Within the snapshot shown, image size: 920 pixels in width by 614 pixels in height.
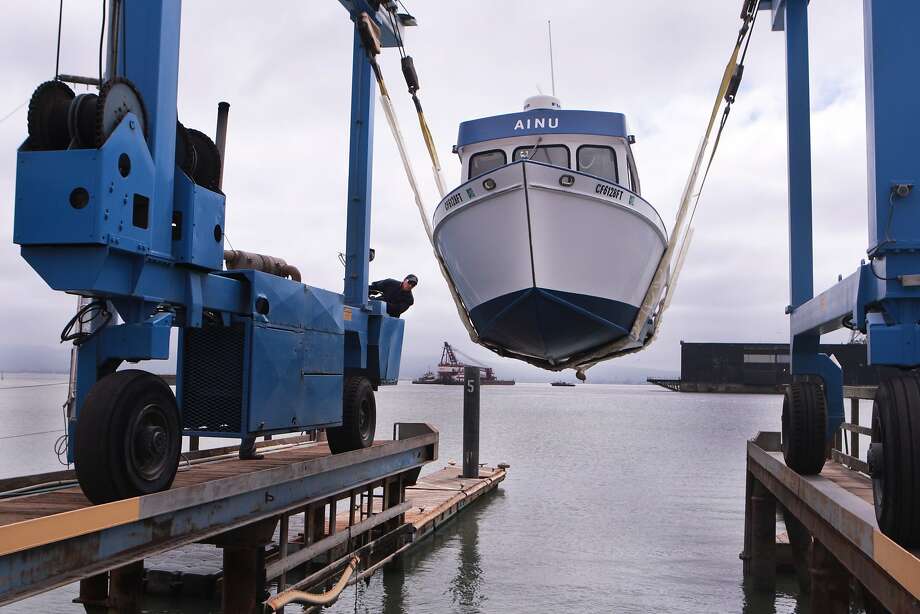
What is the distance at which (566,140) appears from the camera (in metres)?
12.0

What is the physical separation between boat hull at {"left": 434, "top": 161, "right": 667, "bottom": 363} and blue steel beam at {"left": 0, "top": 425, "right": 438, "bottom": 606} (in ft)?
8.50

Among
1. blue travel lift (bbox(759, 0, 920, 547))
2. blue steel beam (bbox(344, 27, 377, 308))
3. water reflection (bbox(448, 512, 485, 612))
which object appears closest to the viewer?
blue travel lift (bbox(759, 0, 920, 547))

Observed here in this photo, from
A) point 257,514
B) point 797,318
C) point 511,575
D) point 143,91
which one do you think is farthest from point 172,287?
point 511,575

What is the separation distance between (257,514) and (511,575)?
802cm

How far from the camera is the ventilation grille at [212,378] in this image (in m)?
7.41

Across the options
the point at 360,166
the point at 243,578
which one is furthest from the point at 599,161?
the point at 243,578

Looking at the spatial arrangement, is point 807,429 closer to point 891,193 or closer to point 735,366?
point 891,193

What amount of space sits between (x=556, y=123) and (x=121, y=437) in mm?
8208

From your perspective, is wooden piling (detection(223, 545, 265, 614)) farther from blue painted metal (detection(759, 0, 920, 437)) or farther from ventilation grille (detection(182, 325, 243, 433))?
blue painted metal (detection(759, 0, 920, 437))

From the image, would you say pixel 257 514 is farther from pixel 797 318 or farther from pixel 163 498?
pixel 797 318

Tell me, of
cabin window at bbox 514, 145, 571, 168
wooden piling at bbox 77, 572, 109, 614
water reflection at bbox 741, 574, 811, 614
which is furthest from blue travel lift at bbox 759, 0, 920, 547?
water reflection at bbox 741, 574, 811, 614

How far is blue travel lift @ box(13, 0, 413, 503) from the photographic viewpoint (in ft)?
17.4

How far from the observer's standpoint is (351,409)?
10.2 meters

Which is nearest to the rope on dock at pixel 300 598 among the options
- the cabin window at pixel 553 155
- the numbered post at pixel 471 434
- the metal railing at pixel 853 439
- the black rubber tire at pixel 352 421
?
the black rubber tire at pixel 352 421
